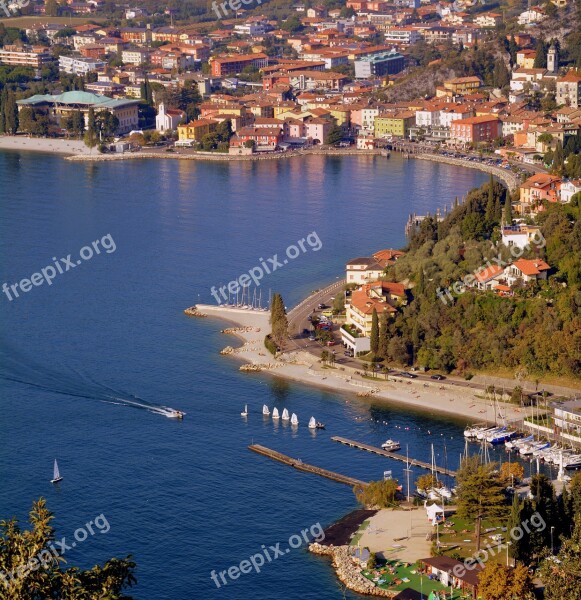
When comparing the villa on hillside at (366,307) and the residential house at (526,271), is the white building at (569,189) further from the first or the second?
the villa on hillside at (366,307)

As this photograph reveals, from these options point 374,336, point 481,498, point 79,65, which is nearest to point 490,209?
point 374,336

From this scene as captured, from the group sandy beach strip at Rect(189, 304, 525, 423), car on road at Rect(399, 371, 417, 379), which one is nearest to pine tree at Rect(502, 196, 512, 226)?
sandy beach strip at Rect(189, 304, 525, 423)

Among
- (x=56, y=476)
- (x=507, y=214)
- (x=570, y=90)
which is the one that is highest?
(x=570, y=90)

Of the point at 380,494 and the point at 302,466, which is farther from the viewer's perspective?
the point at 302,466

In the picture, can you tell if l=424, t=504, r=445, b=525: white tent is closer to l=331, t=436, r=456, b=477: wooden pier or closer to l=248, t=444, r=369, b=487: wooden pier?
l=248, t=444, r=369, b=487: wooden pier

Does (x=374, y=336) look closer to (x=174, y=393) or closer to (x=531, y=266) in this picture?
(x=531, y=266)
